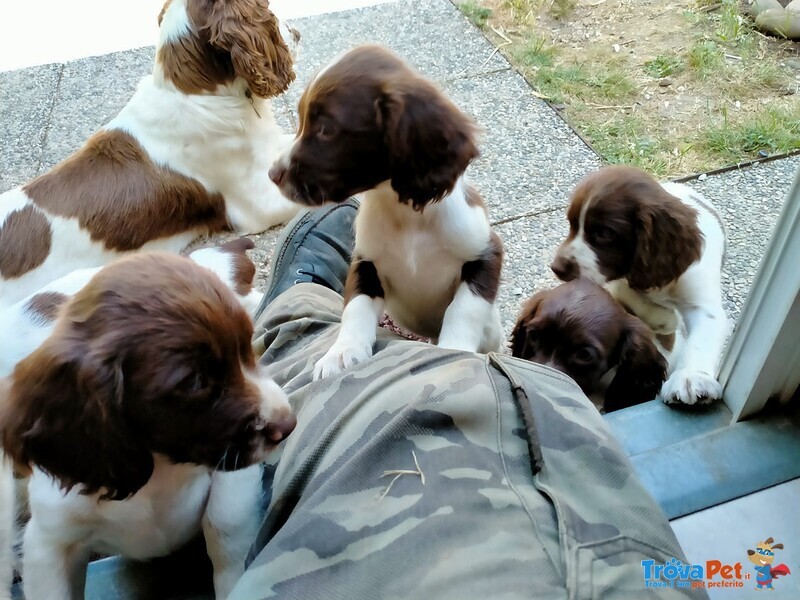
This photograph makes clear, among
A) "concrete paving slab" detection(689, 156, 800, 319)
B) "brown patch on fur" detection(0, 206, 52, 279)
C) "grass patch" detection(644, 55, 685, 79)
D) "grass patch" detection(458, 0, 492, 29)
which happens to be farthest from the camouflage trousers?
"grass patch" detection(458, 0, 492, 29)

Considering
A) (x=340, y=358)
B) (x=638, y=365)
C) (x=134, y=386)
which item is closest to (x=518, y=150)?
(x=638, y=365)

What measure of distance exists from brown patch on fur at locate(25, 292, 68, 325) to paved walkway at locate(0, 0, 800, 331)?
1.05m

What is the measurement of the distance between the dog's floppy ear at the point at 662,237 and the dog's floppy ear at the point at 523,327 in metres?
0.32

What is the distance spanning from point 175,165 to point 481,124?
1.39 meters

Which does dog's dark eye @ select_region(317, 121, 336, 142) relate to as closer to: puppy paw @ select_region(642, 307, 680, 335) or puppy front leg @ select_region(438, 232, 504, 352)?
puppy front leg @ select_region(438, 232, 504, 352)

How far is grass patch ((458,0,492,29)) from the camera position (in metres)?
4.13

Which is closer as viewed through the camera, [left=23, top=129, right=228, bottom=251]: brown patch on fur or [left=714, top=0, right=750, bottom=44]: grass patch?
[left=23, top=129, right=228, bottom=251]: brown patch on fur

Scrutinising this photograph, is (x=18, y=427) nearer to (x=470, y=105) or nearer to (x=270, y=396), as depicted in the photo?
(x=270, y=396)

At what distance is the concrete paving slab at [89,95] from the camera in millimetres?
3607

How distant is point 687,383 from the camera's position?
1857mm

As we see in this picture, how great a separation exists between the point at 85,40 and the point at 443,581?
435 cm

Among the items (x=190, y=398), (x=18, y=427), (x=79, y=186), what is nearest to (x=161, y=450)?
(x=190, y=398)

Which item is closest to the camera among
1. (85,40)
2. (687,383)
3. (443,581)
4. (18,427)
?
(443,581)

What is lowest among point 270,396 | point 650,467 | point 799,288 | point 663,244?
A: point 650,467
